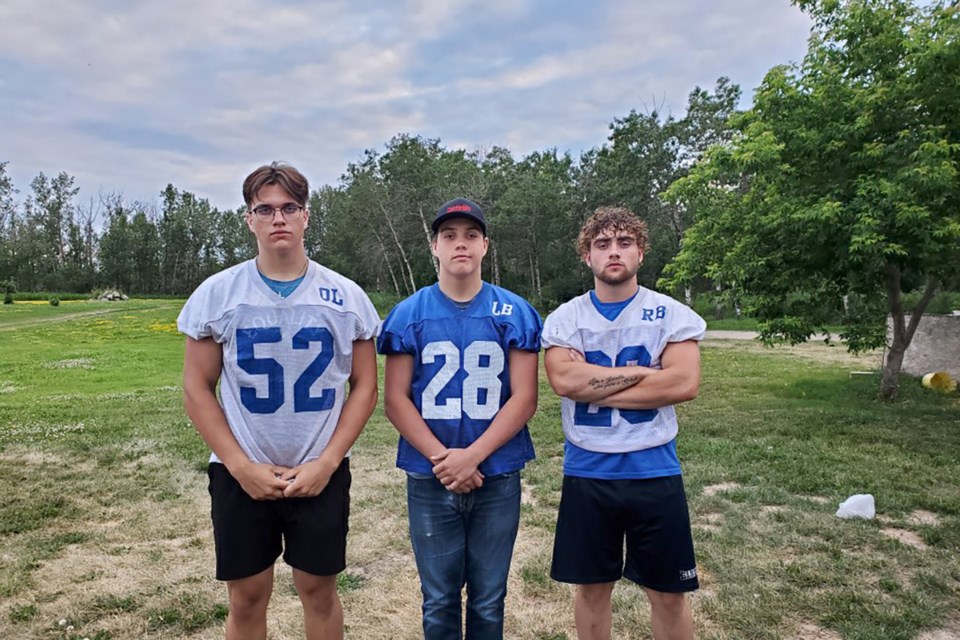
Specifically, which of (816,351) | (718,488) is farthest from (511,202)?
(718,488)

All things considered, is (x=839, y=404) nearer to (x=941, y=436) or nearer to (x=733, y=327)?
(x=941, y=436)

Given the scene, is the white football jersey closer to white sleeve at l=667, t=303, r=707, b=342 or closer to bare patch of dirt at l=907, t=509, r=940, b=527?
white sleeve at l=667, t=303, r=707, b=342

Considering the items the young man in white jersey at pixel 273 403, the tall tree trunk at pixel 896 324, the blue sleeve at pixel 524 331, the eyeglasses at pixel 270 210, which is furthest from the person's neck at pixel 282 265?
the tall tree trunk at pixel 896 324

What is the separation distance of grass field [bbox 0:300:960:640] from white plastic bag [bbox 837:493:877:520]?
0.32 feet

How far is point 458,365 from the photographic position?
2.55 meters

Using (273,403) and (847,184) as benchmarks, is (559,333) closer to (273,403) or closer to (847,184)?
(273,403)

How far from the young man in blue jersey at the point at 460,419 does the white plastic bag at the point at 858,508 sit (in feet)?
12.1

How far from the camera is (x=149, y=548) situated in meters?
→ 4.52

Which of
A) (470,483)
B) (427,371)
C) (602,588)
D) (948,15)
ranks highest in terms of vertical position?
(948,15)

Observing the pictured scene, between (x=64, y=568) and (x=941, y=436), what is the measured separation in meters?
9.09

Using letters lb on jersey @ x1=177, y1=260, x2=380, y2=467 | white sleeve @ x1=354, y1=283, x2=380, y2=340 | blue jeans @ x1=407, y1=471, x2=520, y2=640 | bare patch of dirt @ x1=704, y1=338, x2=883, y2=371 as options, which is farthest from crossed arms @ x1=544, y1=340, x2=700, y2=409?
bare patch of dirt @ x1=704, y1=338, x2=883, y2=371

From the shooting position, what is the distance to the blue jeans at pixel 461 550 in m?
2.52

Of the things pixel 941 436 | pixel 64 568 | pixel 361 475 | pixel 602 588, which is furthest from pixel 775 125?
pixel 64 568

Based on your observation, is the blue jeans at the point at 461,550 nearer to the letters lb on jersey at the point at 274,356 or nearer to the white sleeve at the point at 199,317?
the letters lb on jersey at the point at 274,356
